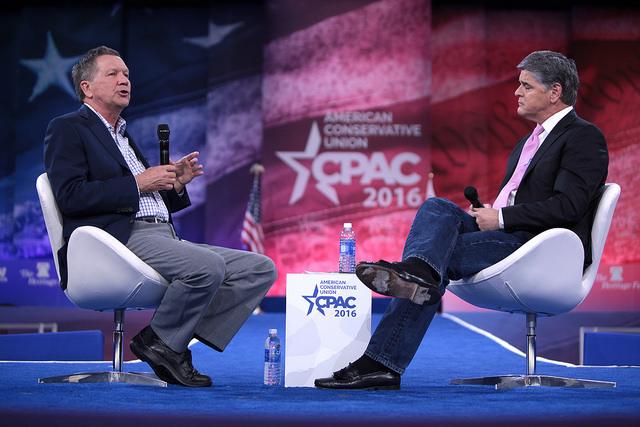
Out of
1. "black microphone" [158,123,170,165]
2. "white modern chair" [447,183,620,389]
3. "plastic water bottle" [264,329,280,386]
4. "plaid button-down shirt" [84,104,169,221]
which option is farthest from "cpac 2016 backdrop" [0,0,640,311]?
"white modern chair" [447,183,620,389]

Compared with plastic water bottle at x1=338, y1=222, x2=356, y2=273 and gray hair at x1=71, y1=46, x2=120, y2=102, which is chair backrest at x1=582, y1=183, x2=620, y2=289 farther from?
gray hair at x1=71, y1=46, x2=120, y2=102

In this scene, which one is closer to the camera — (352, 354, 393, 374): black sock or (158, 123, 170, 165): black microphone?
(352, 354, 393, 374): black sock

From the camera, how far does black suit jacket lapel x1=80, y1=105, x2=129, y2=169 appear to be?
11.0 feet

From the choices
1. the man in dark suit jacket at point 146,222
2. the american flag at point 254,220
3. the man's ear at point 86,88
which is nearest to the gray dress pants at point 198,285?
the man in dark suit jacket at point 146,222

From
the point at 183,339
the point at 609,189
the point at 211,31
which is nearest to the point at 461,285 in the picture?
the point at 609,189

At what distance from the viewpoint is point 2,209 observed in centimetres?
947

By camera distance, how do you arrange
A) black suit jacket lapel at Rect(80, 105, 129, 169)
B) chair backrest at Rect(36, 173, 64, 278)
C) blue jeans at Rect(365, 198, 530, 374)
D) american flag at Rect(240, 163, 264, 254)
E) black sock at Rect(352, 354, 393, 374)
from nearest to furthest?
blue jeans at Rect(365, 198, 530, 374) < black sock at Rect(352, 354, 393, 374) < chair backrest at Rect(36, 173, 64, 278) < black suit jacket lapel at Rect(80, 105, 129, 169) < american flag at Rect(240, 163, 264, 254)

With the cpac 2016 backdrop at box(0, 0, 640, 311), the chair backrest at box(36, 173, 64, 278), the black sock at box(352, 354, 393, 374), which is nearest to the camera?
the black sock at box(352, 354, 393, 374)

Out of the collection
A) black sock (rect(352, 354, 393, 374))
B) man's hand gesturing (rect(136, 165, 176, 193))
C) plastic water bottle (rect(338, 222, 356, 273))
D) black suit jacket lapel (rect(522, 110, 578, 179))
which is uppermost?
black suit jacket lapel (rect(522, 110, 578, 179))

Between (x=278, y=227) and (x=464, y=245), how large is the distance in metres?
5.93

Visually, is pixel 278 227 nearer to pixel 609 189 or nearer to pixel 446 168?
pixel 446 168

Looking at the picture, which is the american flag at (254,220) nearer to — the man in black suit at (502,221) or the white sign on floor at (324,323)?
the white sign on floor at (324,323)

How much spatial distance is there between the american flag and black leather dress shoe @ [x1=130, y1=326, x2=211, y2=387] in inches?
219

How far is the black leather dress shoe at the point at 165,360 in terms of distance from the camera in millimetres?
3115
